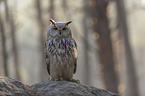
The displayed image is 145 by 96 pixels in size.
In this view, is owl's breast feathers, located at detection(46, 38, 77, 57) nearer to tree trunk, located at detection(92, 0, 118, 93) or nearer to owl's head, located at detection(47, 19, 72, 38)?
owl's head, located at detection(47, 19, 72, 38)

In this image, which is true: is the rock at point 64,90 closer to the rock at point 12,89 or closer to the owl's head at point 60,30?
the rock at point 12,89

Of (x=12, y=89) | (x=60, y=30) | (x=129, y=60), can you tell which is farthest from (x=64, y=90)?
(x=129, y=60)

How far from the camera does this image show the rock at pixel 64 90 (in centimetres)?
442

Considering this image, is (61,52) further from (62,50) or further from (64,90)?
(64,90)

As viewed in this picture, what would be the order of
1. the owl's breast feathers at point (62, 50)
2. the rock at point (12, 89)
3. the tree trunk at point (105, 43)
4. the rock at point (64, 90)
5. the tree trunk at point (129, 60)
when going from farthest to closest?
the tree trunk at point (129, 60)
the tree trunk at point (105, 43)
the owl's breast feathers at point (62, 50)
the rock at point (64, 90)
the rock at point (12, 89)

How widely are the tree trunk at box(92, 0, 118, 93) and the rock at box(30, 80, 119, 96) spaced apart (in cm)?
365

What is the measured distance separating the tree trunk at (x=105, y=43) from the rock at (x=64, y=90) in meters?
3.65

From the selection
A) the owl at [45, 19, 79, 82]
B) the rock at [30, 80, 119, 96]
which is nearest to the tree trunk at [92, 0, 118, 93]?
the owl at [45, 19, 79, 82]

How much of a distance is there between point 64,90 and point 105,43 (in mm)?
4361

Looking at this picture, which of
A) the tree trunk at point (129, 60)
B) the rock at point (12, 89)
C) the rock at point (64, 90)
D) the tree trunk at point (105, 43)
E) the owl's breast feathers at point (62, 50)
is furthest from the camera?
the tree trunk at point (129, 60)

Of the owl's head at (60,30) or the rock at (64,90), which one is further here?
the owl's head at (60,30)

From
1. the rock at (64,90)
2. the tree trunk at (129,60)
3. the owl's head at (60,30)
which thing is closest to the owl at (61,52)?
the owl's head at (60,30)

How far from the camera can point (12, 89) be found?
4.09 meters

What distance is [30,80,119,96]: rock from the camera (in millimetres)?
4422
